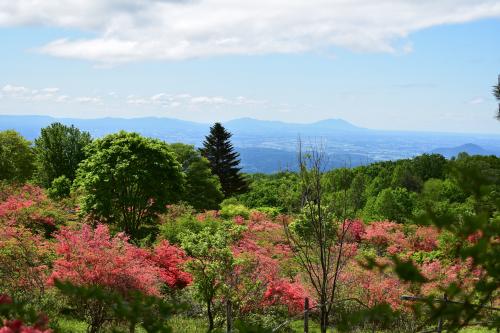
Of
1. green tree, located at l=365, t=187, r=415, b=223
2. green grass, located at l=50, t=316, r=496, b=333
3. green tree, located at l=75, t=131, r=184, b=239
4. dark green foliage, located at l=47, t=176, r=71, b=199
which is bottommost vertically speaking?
green grass, located at l=50, t=316, r=496, b=333

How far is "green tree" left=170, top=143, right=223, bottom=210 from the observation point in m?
42.1

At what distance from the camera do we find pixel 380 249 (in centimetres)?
2950

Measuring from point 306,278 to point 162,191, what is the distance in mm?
9459

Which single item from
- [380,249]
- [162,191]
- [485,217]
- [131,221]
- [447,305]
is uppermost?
[485,217]

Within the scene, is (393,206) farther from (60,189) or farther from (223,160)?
(60,189)

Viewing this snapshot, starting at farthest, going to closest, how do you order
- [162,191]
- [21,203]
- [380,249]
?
[380,249] → [162,191] → [21,203]

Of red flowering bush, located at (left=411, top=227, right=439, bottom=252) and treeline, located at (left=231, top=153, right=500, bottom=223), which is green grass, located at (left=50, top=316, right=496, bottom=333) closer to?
red flowering bush, located at (left=411, top=227, right=439, bottom=252)

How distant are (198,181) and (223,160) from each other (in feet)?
42.5

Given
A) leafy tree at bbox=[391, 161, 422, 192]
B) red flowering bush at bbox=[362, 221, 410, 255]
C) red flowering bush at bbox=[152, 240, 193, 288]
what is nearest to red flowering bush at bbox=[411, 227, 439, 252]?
red flowering bush at bbox=[362, 221, 410, 255]

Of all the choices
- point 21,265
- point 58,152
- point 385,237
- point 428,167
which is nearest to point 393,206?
point 385,237

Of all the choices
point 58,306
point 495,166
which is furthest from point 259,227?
point 495,166

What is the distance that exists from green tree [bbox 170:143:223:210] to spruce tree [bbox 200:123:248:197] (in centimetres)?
1054

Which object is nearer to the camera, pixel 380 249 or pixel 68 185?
pixel 380 249

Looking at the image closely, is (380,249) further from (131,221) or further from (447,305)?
(447,305)
